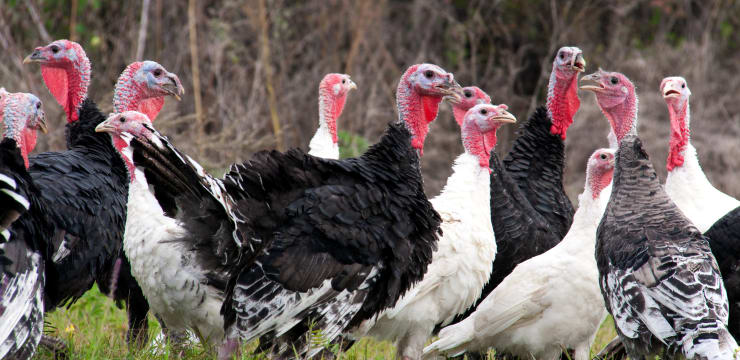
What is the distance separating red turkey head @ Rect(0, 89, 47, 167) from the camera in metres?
4.64

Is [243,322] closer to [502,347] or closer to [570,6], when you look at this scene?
[502,347]

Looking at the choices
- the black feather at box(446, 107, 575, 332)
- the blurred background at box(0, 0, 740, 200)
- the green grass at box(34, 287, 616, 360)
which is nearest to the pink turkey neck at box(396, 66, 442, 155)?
the black feather at box(446, 107, 575, 332)

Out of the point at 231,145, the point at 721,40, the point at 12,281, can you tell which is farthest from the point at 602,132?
the point at 12,281

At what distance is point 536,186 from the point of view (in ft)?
19.3

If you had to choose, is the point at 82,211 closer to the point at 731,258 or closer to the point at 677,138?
the point at 731,258

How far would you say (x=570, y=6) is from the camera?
38.0ft

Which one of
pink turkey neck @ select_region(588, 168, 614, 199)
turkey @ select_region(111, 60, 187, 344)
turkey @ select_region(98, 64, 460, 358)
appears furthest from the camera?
turkey @ select_region(111, 60, 187, 344)

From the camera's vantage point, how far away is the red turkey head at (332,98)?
609 centimetres

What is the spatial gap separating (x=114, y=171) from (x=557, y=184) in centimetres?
268

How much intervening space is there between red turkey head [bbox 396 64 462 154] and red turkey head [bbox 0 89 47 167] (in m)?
1.89

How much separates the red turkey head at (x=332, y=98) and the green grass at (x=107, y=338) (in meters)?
1.42

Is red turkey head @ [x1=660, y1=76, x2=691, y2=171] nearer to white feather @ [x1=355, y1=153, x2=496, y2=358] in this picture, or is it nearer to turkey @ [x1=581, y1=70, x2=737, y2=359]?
turkey @ [x1=581, y1=70, x2=737, y2=359]

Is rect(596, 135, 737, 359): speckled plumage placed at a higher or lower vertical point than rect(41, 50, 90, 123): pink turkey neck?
lower

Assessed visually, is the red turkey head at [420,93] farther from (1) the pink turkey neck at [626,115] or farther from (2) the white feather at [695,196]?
(2) the white feather at [695,196]
